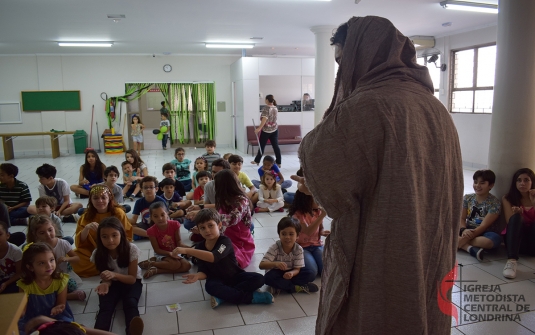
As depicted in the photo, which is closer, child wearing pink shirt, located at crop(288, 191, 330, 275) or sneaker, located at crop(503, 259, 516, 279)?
sneaker, located at crop(503, 259, 516, 279)

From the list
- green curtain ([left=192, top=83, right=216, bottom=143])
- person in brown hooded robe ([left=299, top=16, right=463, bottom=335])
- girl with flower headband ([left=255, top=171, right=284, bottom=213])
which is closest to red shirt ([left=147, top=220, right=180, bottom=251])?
girl with flower headband ([left=255, top=171, right=284, bottom=213])

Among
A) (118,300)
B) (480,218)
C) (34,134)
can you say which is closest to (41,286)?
(118,300)

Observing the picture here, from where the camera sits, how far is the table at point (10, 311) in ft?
3.67

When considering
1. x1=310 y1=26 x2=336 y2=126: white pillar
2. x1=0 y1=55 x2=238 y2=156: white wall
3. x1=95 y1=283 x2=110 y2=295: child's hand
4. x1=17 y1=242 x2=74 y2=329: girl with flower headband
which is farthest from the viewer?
x1=0 y1=55 x2=238 y2=156: white wall

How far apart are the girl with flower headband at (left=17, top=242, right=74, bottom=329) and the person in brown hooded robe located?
1901mm

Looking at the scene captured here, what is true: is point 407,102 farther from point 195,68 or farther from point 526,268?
point 195,68

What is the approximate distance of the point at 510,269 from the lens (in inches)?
130

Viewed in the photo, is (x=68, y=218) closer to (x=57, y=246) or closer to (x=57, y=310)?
(x=57, y=246)

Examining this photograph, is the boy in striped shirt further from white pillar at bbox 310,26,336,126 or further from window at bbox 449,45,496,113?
window at bbox 449,45,496,113

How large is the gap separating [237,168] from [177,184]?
91 centimetres

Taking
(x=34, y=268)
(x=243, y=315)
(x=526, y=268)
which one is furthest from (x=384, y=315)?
(x=526, y=268)

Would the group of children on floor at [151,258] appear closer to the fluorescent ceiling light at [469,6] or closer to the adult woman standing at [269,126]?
the fluorescent ceiling light at [469,6]

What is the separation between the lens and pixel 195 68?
12.3 m

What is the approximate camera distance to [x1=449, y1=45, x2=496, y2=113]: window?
315 inches
